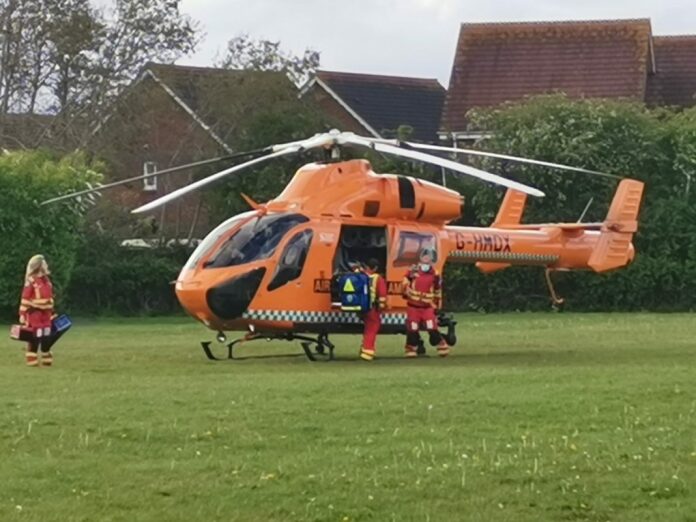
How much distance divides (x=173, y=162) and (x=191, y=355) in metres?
29.8

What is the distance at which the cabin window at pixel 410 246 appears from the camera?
22.7 m

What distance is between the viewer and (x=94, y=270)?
4116 centimetres

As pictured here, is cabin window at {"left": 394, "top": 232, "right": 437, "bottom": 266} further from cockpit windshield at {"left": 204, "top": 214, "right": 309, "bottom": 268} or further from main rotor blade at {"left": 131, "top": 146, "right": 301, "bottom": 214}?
main rotor blade at {"left": 131, "top": 146, "right": 301, "bottom": 214}

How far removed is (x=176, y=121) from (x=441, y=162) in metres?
34.8

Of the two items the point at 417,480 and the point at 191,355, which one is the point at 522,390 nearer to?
the point at 417,480

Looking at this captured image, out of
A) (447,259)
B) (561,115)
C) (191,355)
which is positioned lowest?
(191,355)

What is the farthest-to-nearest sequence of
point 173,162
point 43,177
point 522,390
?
point 173,162 < point 43,177 < point 522,390

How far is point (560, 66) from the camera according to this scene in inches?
2180

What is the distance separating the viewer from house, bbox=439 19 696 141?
54.1 m

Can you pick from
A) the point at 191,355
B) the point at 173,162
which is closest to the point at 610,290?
the point at 173,162

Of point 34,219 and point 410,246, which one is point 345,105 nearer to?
point 34,219

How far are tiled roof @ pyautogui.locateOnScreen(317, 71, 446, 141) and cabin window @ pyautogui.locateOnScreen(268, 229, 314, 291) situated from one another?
34644mm

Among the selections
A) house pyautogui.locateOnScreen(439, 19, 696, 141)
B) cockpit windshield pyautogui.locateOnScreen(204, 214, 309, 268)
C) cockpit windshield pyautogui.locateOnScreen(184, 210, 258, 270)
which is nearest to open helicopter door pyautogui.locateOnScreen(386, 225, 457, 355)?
cockpit windshield pyautogui.locateOnScreen(204, 214, 309, 268)

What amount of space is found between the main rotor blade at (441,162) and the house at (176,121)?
92.2ft
